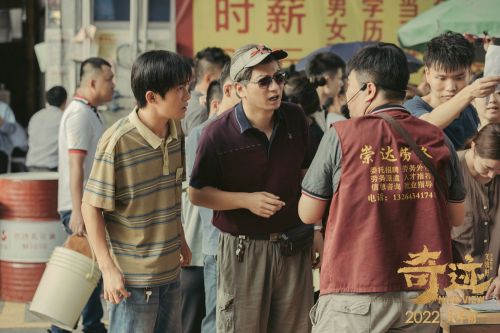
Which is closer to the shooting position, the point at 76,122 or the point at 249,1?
the point at 76,122

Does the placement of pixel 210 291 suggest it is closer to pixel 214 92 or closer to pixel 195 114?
pixel 214 92

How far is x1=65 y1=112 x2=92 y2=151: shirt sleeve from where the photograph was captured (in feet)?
22.9

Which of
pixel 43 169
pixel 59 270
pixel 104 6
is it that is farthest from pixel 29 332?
pixel 104 6

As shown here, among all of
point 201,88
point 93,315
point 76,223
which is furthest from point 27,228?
point 201,88


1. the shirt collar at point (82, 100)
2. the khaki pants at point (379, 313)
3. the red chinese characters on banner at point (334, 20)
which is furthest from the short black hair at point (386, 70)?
the red chinese characters on banner at point (334, 20)

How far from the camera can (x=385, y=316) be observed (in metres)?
3.72

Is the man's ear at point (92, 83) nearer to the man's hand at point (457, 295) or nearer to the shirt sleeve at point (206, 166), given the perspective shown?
the shirt sleeve at point (206, 166)

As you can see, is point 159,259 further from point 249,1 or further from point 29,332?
point 249,1

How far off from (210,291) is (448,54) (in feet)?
6.76

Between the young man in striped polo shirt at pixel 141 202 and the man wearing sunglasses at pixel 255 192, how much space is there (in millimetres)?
307

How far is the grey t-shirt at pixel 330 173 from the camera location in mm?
3748

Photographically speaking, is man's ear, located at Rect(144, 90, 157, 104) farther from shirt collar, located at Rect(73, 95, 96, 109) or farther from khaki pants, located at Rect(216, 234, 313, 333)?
shirt collar, located at Rect(73, 95, 96, 109)

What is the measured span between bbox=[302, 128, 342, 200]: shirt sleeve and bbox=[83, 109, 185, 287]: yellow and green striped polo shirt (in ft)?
3.06

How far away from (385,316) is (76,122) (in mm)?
3936
